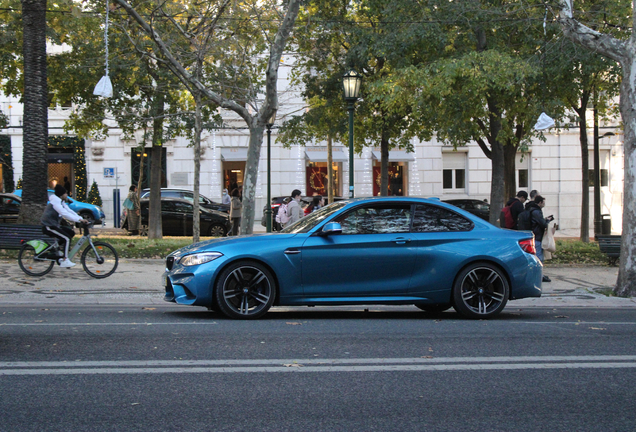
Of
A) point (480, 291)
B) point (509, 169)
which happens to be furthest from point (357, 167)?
point (480, 291)

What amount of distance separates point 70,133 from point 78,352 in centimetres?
2961

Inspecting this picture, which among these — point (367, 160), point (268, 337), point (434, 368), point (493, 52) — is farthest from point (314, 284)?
point (367, 160)

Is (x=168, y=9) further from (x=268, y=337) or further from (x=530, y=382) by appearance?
(x=530, y=382)

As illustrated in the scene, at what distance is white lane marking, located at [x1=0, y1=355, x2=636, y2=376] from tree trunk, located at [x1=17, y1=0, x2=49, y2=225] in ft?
37.4

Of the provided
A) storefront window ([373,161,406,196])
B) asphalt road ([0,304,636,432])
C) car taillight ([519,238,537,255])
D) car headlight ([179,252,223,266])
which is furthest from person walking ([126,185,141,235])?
car taillight ([519,238,537,255])

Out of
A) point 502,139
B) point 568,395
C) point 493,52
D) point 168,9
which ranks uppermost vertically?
point 168,9

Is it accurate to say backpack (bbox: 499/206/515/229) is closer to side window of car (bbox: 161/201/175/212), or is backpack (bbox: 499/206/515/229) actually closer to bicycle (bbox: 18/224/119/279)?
bicycle (bbox: 18/224/119/279)

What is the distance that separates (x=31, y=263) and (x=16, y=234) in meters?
1.99

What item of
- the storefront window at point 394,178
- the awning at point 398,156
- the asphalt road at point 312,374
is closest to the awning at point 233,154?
the awning at point 398,156

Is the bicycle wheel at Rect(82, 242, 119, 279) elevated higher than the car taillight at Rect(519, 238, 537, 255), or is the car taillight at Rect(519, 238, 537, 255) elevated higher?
the car taillight at Rect(519, 238, 537, 255)

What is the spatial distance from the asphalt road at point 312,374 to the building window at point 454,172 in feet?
89.6

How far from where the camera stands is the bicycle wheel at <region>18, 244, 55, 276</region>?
41.2 ft

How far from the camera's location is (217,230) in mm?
25375

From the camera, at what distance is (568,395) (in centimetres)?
506
